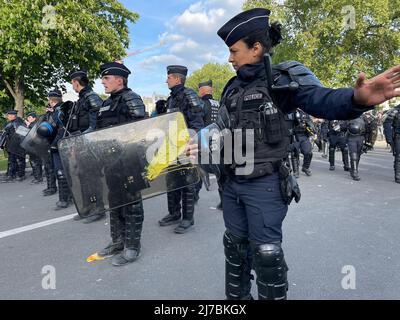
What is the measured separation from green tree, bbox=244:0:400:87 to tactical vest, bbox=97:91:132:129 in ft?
59.4

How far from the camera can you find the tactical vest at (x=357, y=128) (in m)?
7.41

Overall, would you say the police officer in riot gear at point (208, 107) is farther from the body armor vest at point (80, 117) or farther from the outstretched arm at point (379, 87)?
the outstretched arm at point (379, 87)

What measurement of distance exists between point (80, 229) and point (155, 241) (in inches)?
46.1

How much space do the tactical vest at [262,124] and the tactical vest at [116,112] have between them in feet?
5.45

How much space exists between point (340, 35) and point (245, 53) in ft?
71.0

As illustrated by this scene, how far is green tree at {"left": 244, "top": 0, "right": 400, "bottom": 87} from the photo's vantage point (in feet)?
65.3

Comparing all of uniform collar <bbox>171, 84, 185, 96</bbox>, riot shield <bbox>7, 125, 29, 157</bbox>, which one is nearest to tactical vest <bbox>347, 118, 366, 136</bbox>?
uniform collar <bbox>171, 84, 185, 96</bbox>

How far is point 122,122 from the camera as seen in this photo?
11.0 feet

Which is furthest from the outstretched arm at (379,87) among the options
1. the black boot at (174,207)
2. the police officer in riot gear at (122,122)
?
the black boot at (174,207)

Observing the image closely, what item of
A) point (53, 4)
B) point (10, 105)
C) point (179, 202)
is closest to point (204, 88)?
point (179, 202)

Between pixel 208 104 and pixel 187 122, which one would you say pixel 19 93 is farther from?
pixel 187 122

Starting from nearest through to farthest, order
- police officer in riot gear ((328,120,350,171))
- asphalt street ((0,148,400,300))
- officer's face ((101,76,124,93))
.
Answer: asphalt street ((0,148,400,300))
officer's face ((101,76,124,93))
police officer in riot gear ((328,120,350,171))

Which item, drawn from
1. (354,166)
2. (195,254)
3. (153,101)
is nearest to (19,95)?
(354,166)

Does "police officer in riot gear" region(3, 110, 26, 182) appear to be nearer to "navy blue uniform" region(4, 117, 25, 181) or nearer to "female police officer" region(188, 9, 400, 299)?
"navy blue uniform" region(4, 117, 25, 181)
